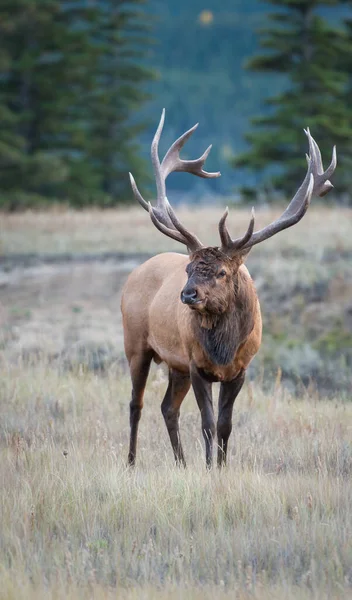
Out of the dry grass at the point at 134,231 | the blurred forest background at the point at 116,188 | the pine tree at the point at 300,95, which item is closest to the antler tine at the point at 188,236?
the blurred forest background at the point at 116,188

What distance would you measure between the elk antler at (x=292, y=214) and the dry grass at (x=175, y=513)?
4.63 feet

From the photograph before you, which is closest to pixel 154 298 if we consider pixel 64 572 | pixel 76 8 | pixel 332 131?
pixel 64 572

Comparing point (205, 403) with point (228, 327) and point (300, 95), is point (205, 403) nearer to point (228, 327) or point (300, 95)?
point (228, 327)

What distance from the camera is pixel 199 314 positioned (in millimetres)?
7227

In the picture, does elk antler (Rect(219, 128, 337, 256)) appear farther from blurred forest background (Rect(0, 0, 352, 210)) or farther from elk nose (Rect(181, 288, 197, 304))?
blurred forest background (Rect(0, 0, 352, 210))

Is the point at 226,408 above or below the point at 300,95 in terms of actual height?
above

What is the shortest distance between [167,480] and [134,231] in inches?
598

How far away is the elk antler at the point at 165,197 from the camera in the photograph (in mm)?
7379

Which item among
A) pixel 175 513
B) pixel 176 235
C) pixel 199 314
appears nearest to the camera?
pixel 175 513

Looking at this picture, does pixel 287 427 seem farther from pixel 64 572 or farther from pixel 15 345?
pixel 15 345

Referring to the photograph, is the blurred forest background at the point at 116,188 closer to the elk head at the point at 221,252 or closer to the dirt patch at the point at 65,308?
the dirt patch at the point at 65,308

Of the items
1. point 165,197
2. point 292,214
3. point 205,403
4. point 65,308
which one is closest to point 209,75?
point 65,308

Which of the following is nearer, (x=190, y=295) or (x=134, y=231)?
(x=190, y=295)

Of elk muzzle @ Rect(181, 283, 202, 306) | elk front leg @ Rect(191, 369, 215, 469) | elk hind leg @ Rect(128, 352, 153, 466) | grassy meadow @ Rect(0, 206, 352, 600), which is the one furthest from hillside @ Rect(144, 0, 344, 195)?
elk muzzle @ Rect(181, 283, 202, 306)
